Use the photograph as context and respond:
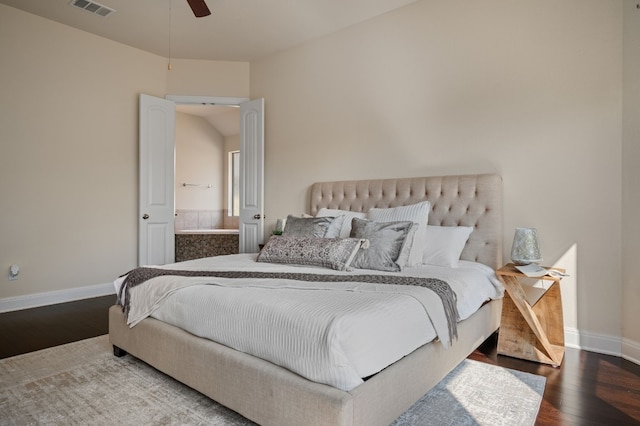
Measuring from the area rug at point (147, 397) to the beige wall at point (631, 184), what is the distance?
2.87ft

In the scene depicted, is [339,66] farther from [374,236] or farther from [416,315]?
[416,315]

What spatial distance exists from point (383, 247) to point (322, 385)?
1.33 m

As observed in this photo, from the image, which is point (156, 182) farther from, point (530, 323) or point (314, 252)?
point (530, 323)

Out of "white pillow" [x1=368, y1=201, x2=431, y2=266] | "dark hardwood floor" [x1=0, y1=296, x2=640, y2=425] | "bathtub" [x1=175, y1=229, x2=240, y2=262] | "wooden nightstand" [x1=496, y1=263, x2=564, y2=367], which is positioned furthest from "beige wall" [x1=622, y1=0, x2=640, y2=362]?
"bathtub" [x1=175, y1=229, x2=240, y2=262]

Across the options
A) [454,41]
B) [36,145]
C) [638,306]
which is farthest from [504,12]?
[36,145]

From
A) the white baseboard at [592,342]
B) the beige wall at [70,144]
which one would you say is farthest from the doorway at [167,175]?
the white baseboard at [592,342]

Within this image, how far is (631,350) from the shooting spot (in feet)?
8.12

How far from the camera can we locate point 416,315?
172cm

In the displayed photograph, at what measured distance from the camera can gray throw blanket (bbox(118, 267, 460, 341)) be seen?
6.47 feet

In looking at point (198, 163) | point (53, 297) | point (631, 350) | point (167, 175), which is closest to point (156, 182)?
point (167, 175)

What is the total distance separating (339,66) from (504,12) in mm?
1678

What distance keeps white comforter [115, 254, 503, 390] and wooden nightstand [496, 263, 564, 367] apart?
1.17ft

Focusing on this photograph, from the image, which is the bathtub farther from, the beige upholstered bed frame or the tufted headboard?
the beige upholstered bed frame

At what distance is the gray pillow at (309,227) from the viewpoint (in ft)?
10.1
